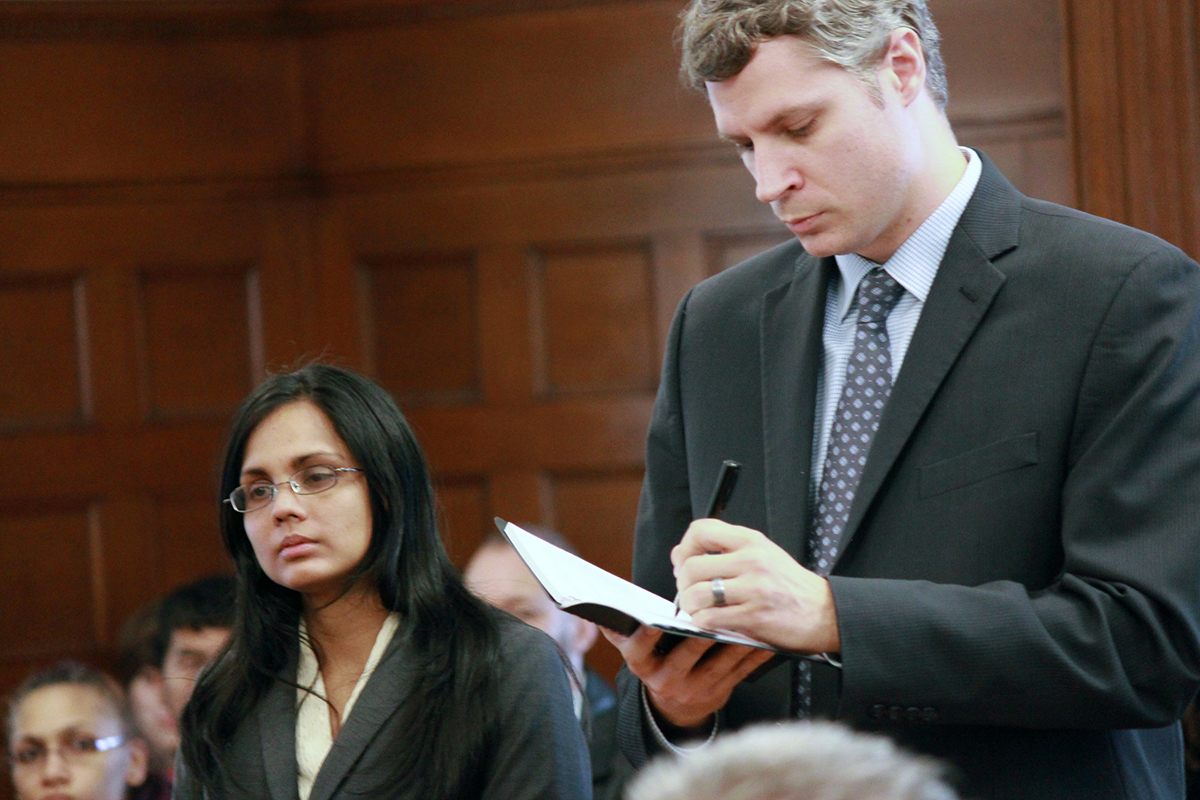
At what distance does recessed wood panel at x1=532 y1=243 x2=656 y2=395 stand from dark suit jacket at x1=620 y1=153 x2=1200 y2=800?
7.69 feet

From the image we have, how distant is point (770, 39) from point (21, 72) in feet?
10.0

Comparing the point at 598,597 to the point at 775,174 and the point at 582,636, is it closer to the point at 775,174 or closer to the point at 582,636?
the point at 775,174

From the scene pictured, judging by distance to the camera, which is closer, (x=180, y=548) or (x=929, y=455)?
(x=929, y=455)

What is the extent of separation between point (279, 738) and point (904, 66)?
118 centimetres

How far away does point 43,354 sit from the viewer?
399cm

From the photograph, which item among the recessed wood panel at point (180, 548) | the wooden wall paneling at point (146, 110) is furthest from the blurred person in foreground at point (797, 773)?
the wooden wall paneling at point (146, 110)

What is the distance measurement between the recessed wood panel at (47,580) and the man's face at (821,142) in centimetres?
302

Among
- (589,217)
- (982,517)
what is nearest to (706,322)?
(982,517)

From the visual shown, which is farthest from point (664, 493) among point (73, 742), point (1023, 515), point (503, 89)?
point (503, 89)

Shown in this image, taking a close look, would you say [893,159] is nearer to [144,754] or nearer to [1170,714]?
[1170,714]

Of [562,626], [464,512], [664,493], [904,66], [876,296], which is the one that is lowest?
[562,626]

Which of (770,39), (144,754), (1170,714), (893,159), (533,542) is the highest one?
(770,39)

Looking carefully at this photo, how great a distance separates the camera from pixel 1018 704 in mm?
1354

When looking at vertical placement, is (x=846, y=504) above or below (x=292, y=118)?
below
